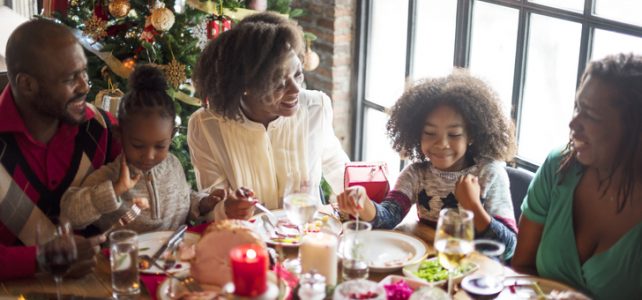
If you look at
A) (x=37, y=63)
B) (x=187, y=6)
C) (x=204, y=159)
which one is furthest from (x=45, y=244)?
(x=187, y=6)

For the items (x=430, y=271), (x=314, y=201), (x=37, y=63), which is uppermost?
(x=37, y=63)

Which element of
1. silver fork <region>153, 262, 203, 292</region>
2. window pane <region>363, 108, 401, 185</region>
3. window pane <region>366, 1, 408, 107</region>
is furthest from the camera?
window pane <region>363, 108, 401, 185</region>

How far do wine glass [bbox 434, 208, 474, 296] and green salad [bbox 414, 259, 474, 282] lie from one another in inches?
6.5

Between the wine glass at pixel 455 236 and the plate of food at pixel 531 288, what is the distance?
0.20 meters

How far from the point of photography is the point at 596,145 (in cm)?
195

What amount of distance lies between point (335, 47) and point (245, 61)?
187 cm

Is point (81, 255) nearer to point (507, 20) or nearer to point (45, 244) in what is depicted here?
point (45, 244)

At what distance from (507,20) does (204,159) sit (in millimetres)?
1684

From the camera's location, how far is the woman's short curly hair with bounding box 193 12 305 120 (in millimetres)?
2494

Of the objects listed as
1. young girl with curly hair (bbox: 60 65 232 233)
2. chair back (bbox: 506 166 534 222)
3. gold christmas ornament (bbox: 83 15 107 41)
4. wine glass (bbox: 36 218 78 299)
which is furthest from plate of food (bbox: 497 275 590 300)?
gold christmas ornament (bbox: 83 15 107 41)

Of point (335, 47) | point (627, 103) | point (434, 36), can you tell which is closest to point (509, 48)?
point (434, 36)

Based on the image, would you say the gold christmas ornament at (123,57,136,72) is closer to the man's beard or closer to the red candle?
the man's beard

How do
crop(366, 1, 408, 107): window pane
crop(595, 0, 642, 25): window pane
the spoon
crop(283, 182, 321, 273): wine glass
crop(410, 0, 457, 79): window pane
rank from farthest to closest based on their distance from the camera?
crop(366, 1, 408, 107): window pane → crop(410, 0, 457, 79): window pane → crop(595, 0, 642, 25): window pane → the spoon → crop(283, 182, 321, 273): wine glass

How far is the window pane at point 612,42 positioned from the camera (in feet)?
9.73
